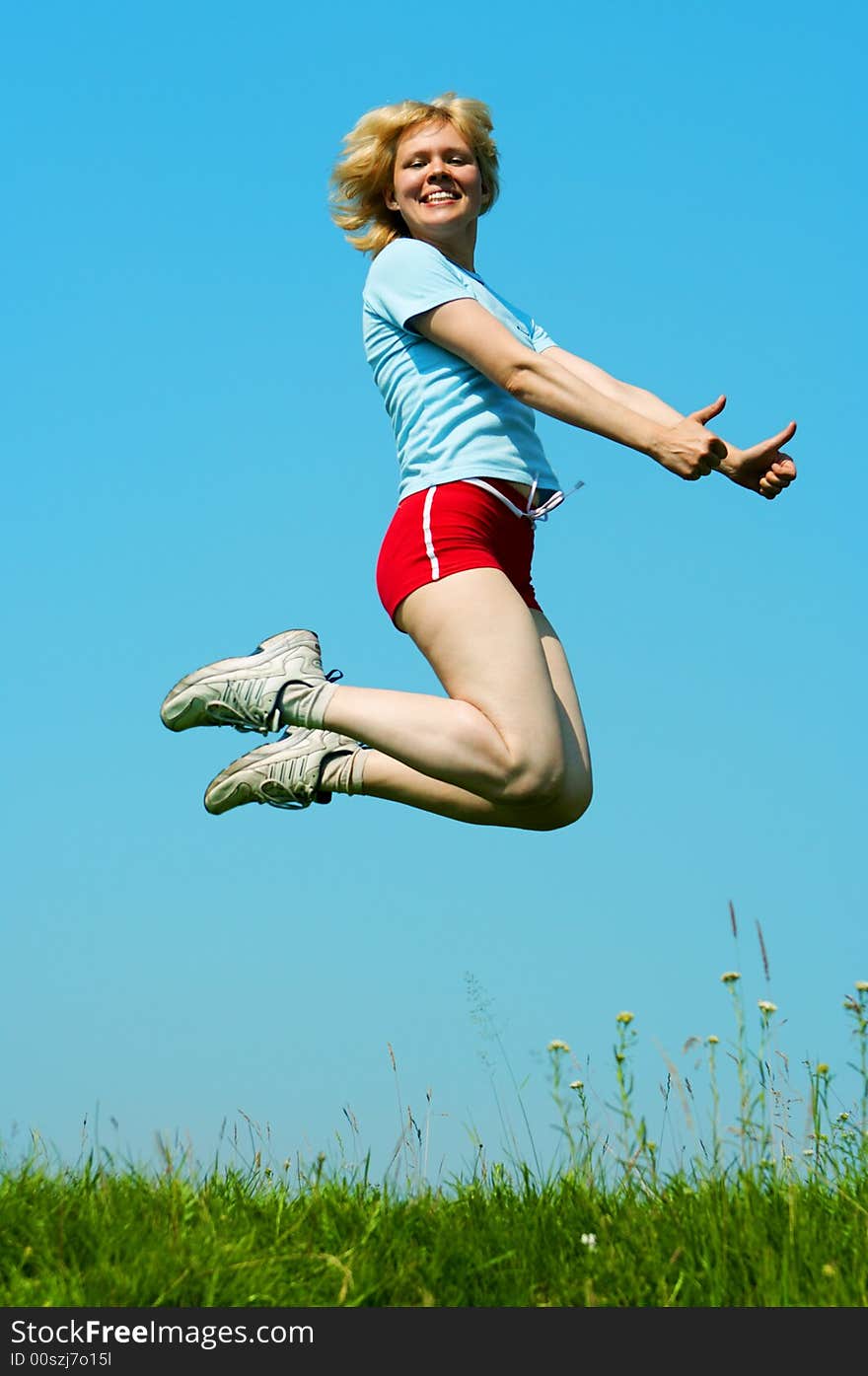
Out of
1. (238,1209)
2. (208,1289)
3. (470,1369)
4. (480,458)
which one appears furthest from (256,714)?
(470,1369)

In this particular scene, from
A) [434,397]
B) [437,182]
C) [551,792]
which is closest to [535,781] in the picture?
[551,792]

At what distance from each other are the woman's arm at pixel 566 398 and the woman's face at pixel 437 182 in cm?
55

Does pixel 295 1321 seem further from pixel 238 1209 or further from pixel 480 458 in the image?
pixel 480 458

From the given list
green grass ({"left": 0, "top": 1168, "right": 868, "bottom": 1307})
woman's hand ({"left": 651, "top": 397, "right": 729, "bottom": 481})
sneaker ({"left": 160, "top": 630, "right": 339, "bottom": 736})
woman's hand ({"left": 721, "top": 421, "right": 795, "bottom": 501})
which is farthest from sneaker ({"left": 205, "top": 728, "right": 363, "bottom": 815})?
woman's hand ({"left": 721, "top": 421, "right": 795, "bottom": 501})

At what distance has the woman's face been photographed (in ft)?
17.5

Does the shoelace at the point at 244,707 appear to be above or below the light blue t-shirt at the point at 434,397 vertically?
below

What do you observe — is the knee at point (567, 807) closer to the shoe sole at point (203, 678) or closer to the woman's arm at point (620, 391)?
the shoe sole at point (203, 678)

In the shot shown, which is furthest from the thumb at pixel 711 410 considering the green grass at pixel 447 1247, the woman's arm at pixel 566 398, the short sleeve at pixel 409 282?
the green grass at pixel 447 1247

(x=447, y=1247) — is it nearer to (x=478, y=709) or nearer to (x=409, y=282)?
(x=478, y=709)

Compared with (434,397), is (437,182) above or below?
above

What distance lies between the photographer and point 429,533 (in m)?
4.85

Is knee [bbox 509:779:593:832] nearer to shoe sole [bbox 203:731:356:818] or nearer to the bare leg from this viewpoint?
the bare leg

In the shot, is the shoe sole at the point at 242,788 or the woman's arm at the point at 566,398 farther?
the shoe sole at the point at 242,788

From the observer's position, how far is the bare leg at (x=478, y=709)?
186 inches
